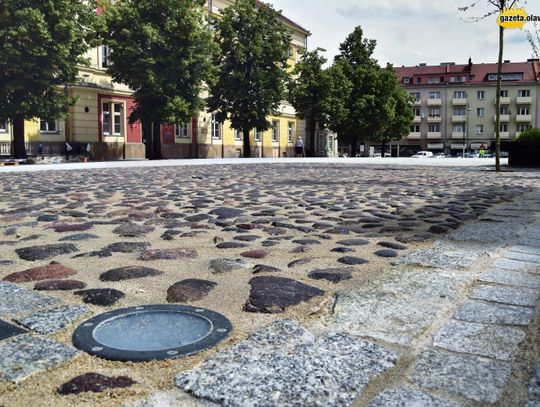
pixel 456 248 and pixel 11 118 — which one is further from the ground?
pixel 11 118

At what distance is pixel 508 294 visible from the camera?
3.00 metres

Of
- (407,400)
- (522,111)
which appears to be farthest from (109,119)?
(522,111)

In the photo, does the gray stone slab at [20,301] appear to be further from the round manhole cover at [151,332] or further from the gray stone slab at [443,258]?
the gray stone slab at [443,258]

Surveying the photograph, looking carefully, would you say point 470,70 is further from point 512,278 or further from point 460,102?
point 512,278

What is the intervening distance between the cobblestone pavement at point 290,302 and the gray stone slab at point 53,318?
0.01 meters

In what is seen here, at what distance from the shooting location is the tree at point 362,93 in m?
47.0

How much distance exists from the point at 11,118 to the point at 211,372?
2619 cm

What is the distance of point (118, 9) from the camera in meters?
29.1

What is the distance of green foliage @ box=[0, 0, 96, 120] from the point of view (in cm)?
2366

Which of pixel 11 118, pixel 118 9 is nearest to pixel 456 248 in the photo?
pixel 11 118

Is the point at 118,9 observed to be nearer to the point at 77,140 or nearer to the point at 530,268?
the point at 77,140

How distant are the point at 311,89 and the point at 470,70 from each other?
55029 mm

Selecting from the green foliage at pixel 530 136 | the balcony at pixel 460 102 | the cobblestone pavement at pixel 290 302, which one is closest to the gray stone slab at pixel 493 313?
the cobblestone pavement at pixel 290 302

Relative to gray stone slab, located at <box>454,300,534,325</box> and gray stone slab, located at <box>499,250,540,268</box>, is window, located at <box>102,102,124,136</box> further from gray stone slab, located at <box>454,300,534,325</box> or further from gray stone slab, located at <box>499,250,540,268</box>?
gray stone slab, located at <box>454,300,534,325</box>
